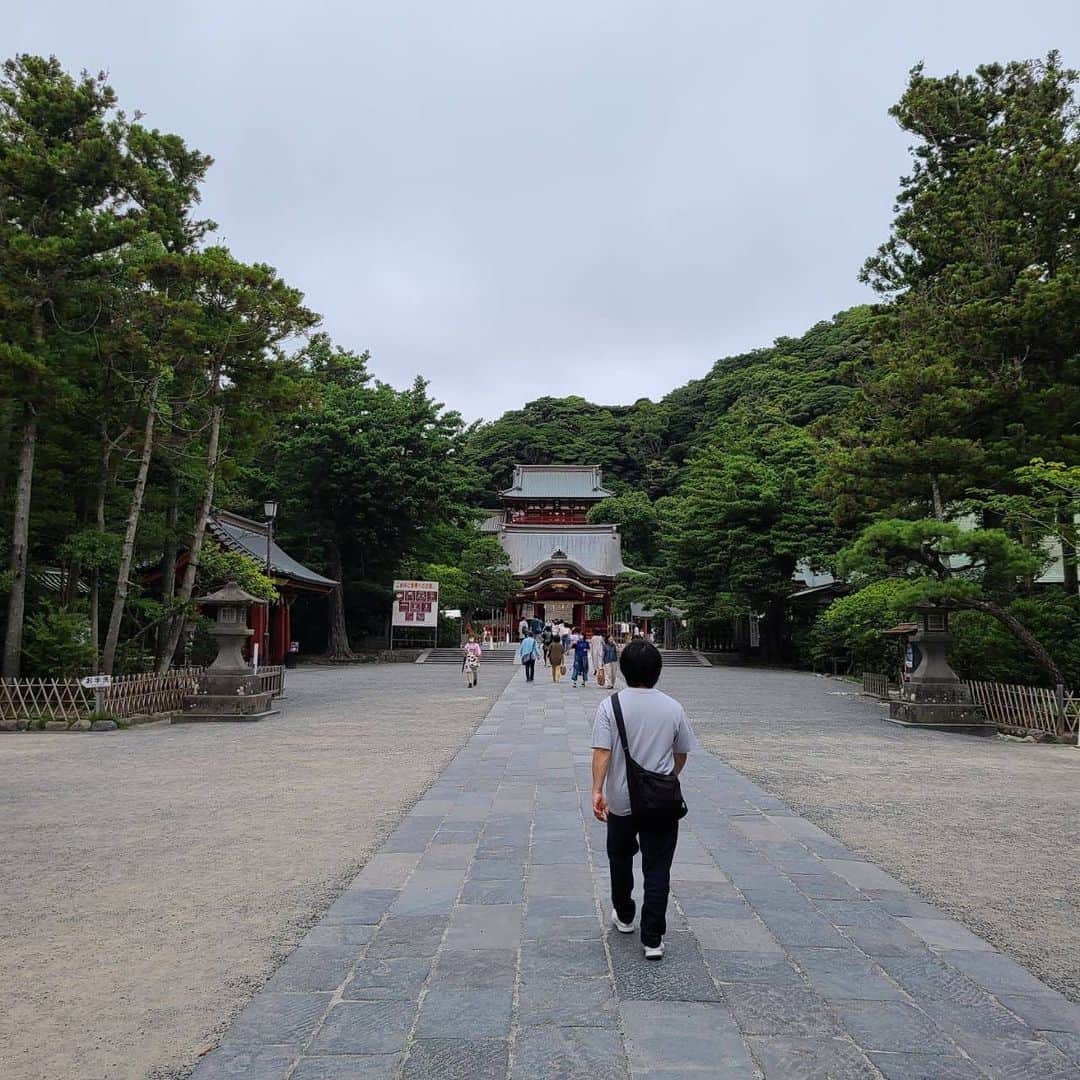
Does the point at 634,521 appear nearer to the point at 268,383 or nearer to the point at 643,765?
the point at 268,383

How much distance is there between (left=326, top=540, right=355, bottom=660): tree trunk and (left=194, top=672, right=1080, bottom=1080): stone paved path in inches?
1049

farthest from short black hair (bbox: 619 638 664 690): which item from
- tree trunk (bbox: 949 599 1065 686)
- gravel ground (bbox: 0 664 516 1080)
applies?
tree trunk (bbox: 949 599 1065 686)

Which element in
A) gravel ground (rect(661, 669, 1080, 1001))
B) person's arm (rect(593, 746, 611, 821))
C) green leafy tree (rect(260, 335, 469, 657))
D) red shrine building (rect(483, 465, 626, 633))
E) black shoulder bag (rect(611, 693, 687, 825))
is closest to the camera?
black shoulder bag (rect(611, 693, 687, 825))

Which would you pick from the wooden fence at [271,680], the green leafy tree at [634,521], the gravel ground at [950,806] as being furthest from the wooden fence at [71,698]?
the green leafy tree at [634,521]

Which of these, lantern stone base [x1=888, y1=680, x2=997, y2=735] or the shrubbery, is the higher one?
the shrubbery

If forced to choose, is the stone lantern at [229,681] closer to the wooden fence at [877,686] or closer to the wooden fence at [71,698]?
the wooden fence at [71,698]

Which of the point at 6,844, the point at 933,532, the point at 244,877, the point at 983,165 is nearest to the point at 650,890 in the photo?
the point at 244,877

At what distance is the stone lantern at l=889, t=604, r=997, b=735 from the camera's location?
13.2 metres

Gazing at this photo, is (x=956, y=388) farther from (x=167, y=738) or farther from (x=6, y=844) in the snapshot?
(x=6, y=844)

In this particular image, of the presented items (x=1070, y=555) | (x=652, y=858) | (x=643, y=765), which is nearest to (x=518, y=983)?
(x=652, y=858)

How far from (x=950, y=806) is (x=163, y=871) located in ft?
20.6

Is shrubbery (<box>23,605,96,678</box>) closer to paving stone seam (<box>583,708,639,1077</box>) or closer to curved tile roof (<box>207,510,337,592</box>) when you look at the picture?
curved tile roof (<box>207,510,337,592</box>)

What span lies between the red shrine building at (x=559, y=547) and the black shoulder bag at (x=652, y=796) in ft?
115

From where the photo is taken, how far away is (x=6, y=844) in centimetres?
572
